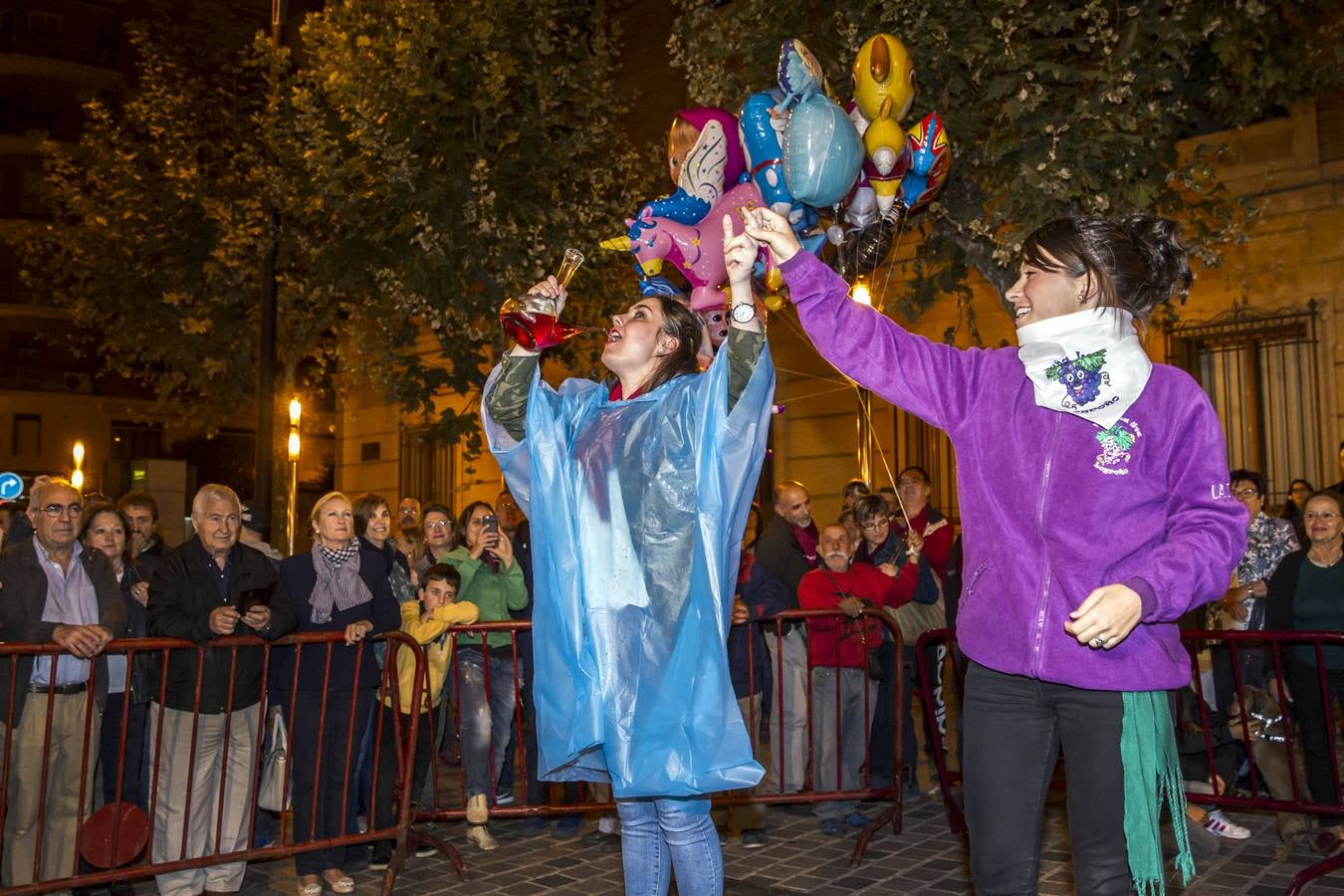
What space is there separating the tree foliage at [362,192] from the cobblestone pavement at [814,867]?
26.6 ft

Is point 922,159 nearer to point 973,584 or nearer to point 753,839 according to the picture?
point 973,584

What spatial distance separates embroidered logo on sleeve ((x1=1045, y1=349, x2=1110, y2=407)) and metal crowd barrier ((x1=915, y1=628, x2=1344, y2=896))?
120 inches

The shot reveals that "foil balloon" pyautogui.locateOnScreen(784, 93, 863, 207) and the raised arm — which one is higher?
"foil balloon" pyautogui.locateOnScreen(784, 93, 863, 207)

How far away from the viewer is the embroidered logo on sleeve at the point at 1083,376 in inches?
111

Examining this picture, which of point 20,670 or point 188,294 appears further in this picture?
point 188,294

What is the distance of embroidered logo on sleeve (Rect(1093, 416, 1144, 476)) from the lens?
2.82 m

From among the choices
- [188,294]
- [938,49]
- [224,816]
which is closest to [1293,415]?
[938,49]

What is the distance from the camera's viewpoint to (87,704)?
562cm

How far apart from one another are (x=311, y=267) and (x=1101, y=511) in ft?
47.8

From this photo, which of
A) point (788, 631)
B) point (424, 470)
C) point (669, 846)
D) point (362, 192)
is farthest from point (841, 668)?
point (424, 470)

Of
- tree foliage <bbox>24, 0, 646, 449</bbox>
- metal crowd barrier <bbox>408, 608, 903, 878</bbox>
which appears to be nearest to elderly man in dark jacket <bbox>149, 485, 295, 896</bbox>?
metal crowd barrier <bbox>408, 608, 903, 878</bbox>

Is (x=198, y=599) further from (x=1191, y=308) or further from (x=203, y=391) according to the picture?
(x=203, y=391)

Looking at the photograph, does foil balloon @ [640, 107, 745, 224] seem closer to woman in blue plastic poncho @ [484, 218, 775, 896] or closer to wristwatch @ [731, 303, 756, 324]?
woman in blue plastic poncho @ [484, 218, 775, 896]

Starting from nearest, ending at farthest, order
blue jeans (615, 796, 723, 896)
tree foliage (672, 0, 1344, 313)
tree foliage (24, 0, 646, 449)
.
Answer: blue jeans (615, 796, 723, 896)
tree foliage (672, 0, 1344, 313)
tree foliage (24, 0, 646, 449)
